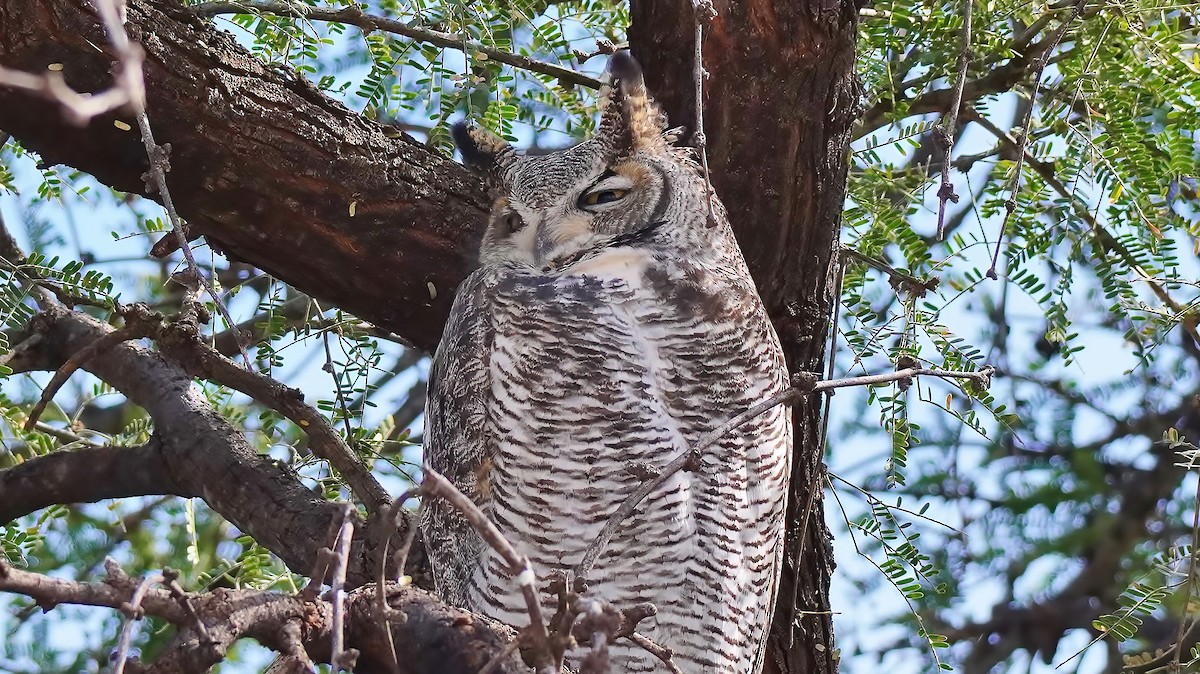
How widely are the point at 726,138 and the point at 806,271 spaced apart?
27 centimetres

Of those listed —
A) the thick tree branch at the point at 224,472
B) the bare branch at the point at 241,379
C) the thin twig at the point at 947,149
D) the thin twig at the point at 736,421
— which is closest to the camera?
the thin twig at the point at 736,421

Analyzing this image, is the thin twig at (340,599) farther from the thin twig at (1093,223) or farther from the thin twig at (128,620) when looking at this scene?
the thin twig at (1093,223)

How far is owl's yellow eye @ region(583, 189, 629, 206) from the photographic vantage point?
2205 mm

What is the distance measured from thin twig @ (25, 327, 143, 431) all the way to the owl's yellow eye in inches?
30.4

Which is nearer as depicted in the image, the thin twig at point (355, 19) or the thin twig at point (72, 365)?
the thin twig at point (72, 365)

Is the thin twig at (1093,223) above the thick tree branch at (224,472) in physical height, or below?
above

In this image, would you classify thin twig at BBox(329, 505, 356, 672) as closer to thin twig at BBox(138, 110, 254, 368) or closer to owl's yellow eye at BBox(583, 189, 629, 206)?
thin twig at BBox(138, 110, 254, 368)

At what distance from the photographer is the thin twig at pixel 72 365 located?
58.9 inches

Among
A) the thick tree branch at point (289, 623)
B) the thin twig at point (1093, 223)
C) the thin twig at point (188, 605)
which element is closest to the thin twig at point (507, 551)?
the thick tree branch at point (289, 623)

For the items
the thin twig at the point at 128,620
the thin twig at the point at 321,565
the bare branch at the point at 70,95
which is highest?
the bare branch at the point at 70,95

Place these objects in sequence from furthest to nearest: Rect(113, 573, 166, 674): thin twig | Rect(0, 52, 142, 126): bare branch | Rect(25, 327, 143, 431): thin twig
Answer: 1. Rect(25, 327, 143, 431): thin twig
2. Rect(113, 573, 166, 674): thin twig
3. Rect(0, 52, 142, 126): bare branch

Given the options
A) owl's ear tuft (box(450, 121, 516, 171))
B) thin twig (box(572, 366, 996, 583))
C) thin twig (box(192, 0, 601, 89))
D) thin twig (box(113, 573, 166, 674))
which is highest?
thin twig (box(192, 0, 601, 89))

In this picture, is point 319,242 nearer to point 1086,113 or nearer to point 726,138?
point 726,138

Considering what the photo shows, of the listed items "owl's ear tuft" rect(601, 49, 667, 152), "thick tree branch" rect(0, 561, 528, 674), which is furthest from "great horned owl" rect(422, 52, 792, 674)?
"thick tree branch" rect(0, 561, 528, 674)
